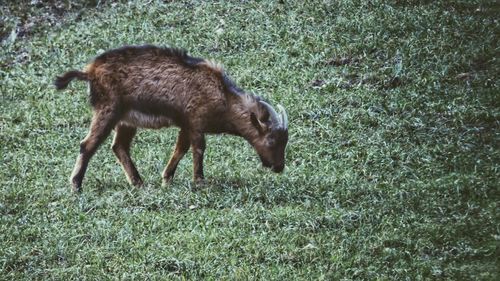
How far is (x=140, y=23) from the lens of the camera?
17922 mm

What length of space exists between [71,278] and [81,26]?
11123 millimetres

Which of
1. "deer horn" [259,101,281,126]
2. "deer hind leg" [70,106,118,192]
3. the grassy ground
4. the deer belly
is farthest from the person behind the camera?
"deer horn" [259,101,281,126]

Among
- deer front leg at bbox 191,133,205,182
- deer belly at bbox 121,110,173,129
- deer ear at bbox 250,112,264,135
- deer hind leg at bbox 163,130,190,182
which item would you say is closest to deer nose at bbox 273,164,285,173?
deer ear at bbox 250,112,264,135

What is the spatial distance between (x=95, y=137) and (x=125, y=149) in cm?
57

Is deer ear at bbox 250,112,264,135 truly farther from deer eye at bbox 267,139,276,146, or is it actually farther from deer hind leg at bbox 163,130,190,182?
deer hind leg at bbox 163,130,190,182

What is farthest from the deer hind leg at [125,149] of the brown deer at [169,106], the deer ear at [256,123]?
the deer ear at [256,123]

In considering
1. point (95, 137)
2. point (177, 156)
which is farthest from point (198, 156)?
point (95, 137)

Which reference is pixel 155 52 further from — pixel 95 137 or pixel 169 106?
pixel 95 137

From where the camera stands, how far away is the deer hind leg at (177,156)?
429 inches

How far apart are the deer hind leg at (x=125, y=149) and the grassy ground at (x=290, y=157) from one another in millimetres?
208

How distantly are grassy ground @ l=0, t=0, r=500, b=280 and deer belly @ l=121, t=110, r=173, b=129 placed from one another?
72 cm

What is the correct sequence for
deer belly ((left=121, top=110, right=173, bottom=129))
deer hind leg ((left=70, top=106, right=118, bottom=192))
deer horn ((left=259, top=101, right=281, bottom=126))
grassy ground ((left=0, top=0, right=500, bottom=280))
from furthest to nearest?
deer horn ((left=259, top=101, right=281, bottom=126)) → deer belly ((left=121, top=110, right=173, bottom=129)) → deer hind leg ((left=70, top=106, right=118, bottom=192)) → grassy ground ((left=0, top=0, right=500, bottom=280))

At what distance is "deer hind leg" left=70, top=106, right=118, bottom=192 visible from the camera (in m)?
10.6

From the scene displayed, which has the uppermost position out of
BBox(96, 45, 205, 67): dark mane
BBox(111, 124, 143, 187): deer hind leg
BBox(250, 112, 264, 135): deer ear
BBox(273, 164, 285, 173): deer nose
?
BBox(96, 45, 205, 67): dark mane
